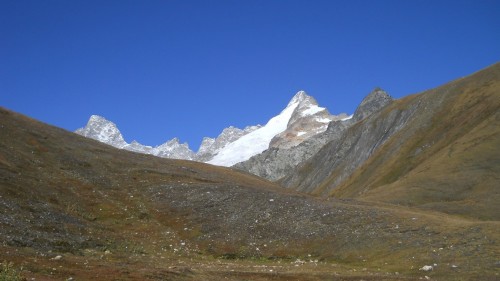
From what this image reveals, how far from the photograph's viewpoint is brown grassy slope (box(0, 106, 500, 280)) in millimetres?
40719

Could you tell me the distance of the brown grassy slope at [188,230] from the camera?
4072 centimetres

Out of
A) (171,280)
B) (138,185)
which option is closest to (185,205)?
(138,185)

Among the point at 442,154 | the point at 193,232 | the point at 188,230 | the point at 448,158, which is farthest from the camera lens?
the point at 442,154

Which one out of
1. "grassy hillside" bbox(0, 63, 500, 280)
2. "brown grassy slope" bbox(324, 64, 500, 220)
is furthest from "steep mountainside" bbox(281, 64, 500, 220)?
"grassy hillside" bbox(0, 63, 500, 280)

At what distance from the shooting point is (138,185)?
79.0m

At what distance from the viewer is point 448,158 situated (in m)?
115

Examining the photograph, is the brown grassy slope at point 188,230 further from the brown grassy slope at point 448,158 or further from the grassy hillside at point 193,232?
the brown grassy slope at point 448,158

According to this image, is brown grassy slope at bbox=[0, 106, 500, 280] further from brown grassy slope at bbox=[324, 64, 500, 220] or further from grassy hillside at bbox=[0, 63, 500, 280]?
brown grassy slope at bbox=[324, 64, 500, 220]

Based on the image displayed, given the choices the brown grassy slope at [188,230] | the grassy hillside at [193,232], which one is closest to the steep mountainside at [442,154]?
the brown grassy slope at [188,230]

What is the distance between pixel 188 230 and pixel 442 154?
8179 centimetres

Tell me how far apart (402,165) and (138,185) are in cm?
8314

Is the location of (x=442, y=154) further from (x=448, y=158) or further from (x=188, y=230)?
(x=188, y=230)

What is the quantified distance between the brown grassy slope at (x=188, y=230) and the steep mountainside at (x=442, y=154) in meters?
34.2

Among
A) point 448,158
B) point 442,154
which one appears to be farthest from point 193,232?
point 442,154
